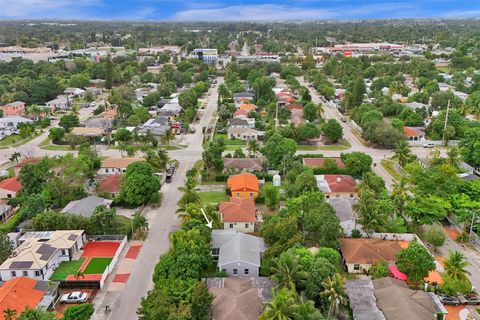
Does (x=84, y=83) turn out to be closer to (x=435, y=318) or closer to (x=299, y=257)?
(x=299, y=257)

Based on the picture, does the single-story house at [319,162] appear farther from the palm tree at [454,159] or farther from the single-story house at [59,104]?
the single-story house at [59,104]

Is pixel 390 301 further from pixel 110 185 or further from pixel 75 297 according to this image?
pixel 110 185

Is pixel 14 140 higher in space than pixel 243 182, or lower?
lower

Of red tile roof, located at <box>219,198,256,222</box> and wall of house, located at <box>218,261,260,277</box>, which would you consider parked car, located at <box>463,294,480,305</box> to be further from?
red tile roof, located at <box>219,198,256,222</box>

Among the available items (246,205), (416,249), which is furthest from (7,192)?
(416,249)

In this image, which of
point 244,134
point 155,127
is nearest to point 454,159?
point 244,134

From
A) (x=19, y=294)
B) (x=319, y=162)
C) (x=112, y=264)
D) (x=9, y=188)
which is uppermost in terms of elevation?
(x=19, y=294)

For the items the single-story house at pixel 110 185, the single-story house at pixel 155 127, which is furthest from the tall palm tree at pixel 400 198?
the single-story house at pixel 155 127
